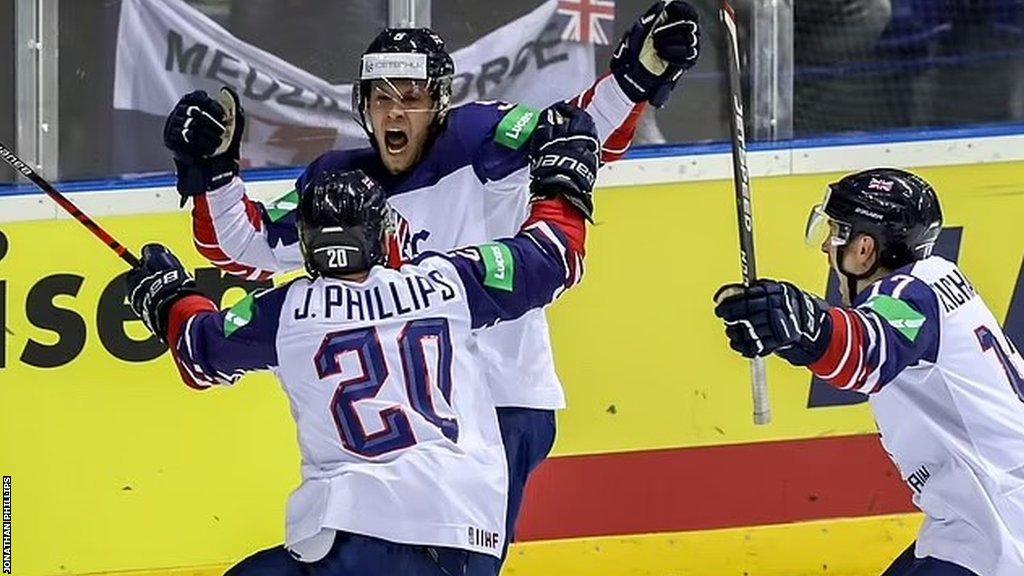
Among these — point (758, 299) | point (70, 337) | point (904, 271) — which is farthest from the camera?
point (70, 337)

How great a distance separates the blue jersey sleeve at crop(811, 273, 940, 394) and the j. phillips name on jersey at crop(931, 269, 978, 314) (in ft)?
0.07

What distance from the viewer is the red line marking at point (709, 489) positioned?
15.6 ft

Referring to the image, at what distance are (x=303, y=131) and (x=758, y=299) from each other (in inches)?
72.9

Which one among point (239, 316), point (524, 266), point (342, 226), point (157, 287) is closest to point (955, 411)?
point (524, 266)

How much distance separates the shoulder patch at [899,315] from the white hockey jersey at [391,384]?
0.53 meters

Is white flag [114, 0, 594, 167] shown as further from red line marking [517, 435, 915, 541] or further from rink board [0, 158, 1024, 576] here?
red line marking [517, 435, 915, 541]

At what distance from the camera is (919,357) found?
3.28m

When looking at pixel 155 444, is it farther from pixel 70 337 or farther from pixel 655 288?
pixel 655 288

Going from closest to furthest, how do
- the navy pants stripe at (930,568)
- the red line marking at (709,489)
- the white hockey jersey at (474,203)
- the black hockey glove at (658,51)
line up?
the navy pants stripe at (930,568) → the black hockey glove at (658,51) → the white hockey jersey at (474,203) → the red line marking at (709,489)

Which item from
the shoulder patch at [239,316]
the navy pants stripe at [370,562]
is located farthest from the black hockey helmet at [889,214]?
the shoulder patch at [239,316]

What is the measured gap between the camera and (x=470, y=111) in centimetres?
397

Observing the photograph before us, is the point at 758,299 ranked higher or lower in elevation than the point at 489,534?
higher

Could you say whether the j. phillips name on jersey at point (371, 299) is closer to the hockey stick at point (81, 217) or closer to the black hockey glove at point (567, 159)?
the black hockey glove at point (567, 159)

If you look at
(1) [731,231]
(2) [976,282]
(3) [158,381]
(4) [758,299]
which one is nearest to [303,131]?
(3) [158,381]
